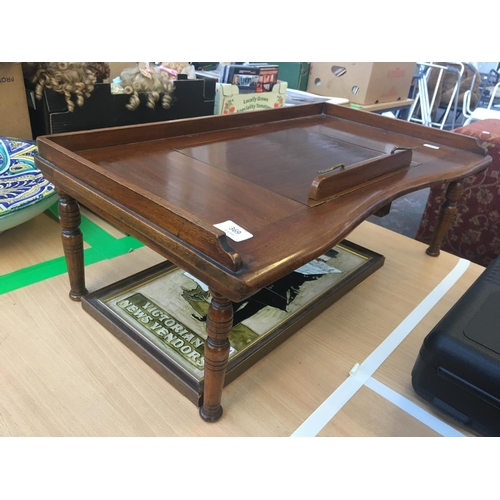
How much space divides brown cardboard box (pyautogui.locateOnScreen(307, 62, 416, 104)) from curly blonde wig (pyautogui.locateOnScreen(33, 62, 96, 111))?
1.38 m

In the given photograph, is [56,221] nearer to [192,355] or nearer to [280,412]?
[192,355]

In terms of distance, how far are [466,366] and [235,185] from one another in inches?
19.4

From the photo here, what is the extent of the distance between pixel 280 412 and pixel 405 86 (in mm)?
2137

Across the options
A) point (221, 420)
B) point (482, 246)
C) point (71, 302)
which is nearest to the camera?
point (221, 420)

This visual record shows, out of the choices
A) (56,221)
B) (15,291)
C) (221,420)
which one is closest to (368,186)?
(221,420)

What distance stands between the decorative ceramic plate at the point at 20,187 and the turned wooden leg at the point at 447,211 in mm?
999

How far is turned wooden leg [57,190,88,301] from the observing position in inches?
32.1

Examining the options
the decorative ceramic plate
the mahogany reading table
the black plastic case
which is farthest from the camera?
the decorative ceramic plate

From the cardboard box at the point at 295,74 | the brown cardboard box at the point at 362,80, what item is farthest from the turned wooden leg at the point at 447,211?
→ the cardboard box at the point at 295,74

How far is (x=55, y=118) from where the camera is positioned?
1.12m

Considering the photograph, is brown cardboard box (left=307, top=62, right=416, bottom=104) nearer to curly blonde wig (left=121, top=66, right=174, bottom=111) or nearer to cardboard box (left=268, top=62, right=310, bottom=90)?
cardboard box (left=268, top=62, right=310, bottom=90)

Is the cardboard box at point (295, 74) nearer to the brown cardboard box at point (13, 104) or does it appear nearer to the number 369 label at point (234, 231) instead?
the brown cardboard box at point (13, 104)

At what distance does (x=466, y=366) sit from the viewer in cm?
70

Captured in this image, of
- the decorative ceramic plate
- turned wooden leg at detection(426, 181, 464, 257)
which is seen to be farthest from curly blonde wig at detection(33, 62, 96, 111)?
turned wooden leg at detection(426, 181, 464, 257)
